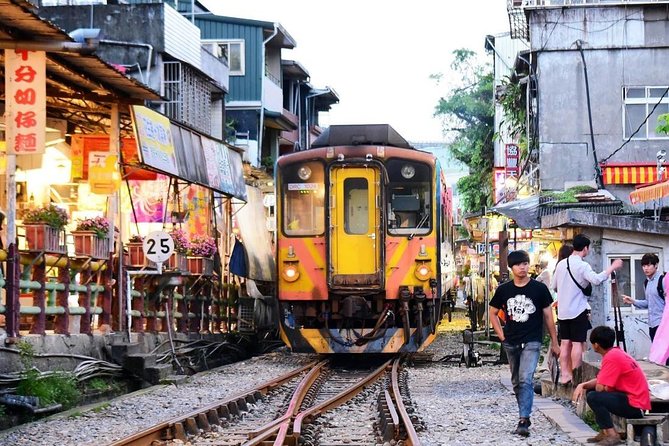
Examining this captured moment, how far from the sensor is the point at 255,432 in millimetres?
8828

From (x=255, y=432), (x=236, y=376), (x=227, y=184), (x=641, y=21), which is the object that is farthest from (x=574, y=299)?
(x=641, y=21)

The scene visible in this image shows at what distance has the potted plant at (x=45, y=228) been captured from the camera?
12281mm

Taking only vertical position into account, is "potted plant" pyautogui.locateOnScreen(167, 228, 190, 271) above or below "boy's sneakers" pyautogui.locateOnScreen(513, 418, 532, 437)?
above

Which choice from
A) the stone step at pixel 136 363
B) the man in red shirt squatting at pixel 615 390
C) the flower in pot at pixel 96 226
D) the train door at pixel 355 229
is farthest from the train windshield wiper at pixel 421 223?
the man in red shirt squatting at pixel 615 390

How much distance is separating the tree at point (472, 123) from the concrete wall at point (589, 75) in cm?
1122

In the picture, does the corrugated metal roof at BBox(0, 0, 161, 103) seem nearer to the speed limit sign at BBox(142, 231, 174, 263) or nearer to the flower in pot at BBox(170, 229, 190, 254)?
the speed limit sign at BBox(142, 231, 174, 263)

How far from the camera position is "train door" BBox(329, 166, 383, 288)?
1605 centimetres

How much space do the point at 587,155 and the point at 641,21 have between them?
327 centimetres

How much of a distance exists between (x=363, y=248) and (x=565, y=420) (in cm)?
698

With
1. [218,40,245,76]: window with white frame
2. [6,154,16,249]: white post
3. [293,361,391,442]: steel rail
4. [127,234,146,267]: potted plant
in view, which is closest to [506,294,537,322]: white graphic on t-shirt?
[293,361,391,442]: steel rail

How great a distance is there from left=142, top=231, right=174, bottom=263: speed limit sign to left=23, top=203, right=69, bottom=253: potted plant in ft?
6.66

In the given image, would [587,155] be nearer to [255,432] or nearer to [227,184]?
[227,184]

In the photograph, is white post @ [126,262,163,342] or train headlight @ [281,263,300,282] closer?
white post @ [126,262,163,342]

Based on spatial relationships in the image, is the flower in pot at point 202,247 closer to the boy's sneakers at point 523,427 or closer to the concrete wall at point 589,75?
the concrete wall at point 589,75
